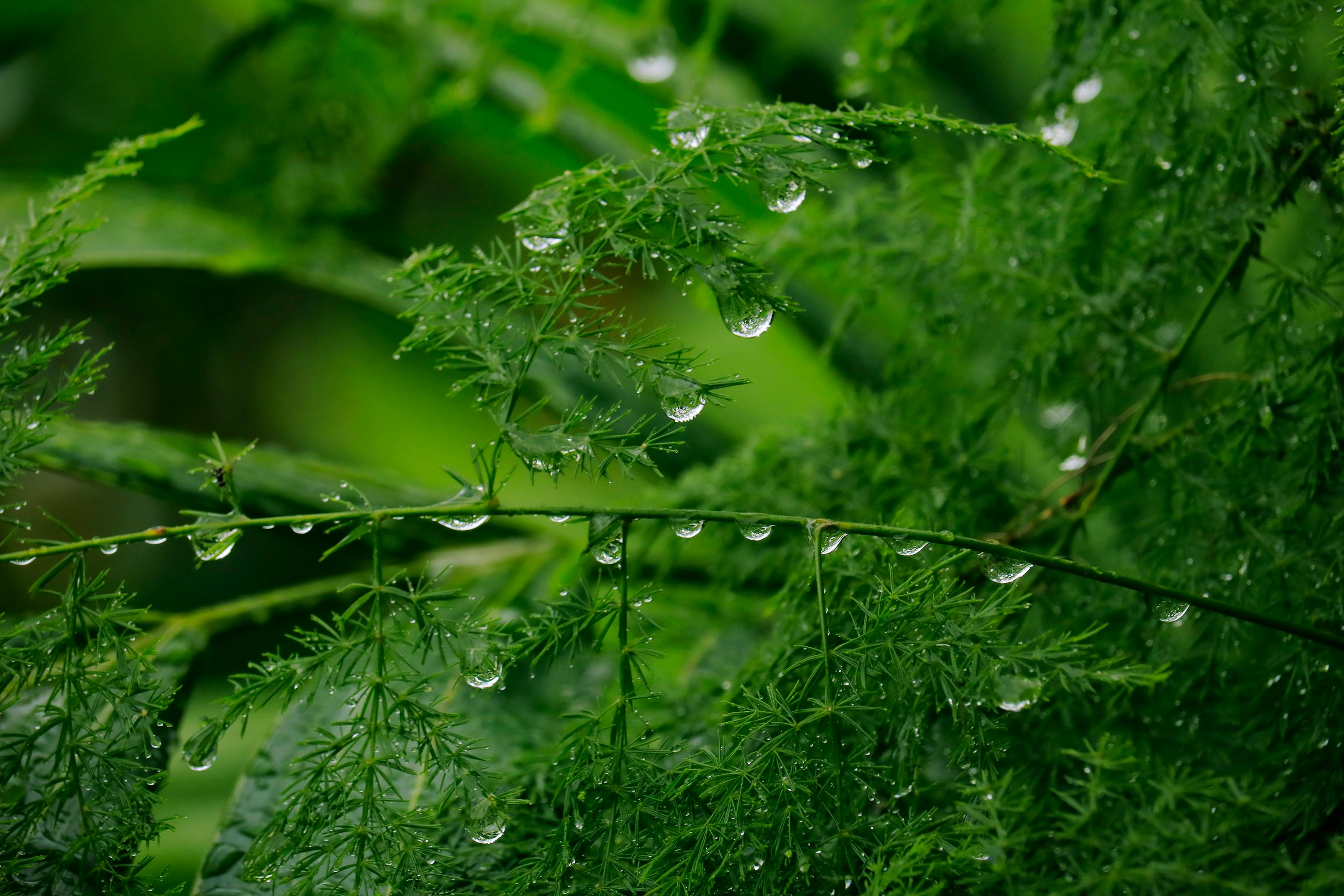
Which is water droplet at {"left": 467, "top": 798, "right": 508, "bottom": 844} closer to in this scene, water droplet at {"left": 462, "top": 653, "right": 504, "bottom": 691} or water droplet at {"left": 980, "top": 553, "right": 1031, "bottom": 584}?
water droplet at {"left": 462, "top": 653, "right": 504, "bottom": 691}

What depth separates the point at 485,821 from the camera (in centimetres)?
42

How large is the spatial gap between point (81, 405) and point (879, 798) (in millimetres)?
1069

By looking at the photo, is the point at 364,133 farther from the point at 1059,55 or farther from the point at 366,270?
the point at 1059,55

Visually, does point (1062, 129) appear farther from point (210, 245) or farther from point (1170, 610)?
point (210, 245)

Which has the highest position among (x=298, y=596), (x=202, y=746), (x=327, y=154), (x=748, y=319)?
(x=748, y=319)

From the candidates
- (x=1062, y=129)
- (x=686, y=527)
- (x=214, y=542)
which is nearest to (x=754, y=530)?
(x=686, y=527)

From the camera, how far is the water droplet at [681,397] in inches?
16.0

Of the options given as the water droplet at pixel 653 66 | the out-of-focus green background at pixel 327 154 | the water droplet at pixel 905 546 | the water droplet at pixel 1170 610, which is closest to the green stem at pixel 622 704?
the water droplet at pixel 905 546

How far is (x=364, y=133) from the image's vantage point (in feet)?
3.60

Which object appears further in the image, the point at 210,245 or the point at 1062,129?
the point at 210,245

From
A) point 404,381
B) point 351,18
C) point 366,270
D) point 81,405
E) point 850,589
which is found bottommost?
point 81,405

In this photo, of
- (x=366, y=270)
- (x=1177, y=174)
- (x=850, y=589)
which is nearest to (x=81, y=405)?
(x=366, y=270)

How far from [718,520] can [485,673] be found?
13cm

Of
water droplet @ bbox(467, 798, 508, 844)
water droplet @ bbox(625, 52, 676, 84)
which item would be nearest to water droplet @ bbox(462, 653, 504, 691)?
water droplet @ bbox(467, 798, 508, 844)
